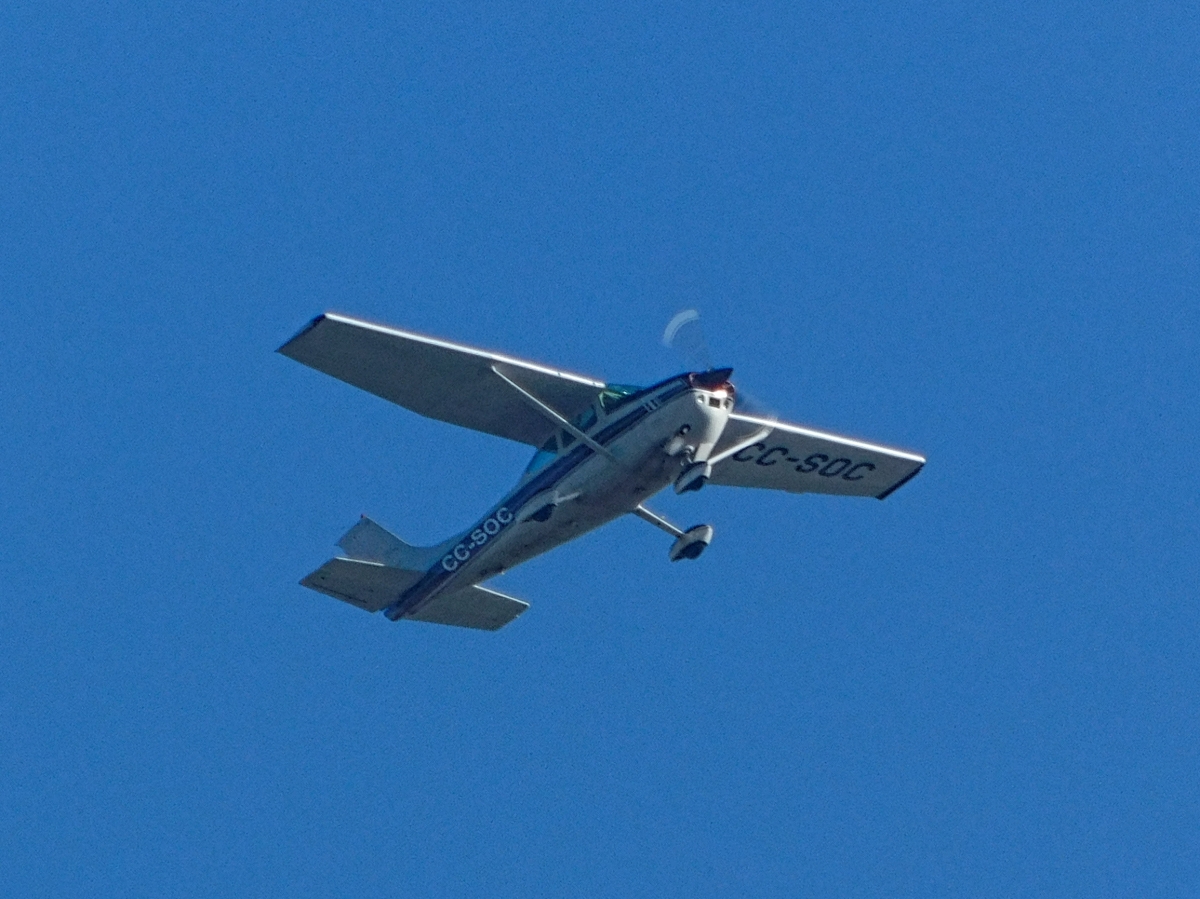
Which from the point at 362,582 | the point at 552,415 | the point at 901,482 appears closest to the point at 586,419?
the point at 552,415

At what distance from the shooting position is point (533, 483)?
2464 centimetres

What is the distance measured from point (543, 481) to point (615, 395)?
1.54 m

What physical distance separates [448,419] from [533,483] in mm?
1428

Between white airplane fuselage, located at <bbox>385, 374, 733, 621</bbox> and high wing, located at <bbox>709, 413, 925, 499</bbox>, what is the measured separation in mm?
2181

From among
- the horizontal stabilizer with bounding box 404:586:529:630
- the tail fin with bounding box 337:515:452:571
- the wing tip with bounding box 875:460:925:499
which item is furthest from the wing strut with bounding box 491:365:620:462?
the wing tip with bounding box 875:460:925:499

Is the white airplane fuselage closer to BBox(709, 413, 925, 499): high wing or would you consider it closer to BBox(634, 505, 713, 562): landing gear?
BBox(634, 505, 713, 562): landing gear

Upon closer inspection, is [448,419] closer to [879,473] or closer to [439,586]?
[439,586]

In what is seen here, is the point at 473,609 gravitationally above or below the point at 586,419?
below

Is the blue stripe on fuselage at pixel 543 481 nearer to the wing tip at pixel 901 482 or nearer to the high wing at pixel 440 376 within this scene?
the high wing at pixel 440 376

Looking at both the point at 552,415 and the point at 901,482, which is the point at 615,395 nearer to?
the point at 552,415

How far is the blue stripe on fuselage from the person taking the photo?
77.4 ft

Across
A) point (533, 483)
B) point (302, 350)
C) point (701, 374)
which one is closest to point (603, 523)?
point (533, 483)

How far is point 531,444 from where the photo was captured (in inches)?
985

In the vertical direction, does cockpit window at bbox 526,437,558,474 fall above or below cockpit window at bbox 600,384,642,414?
below
